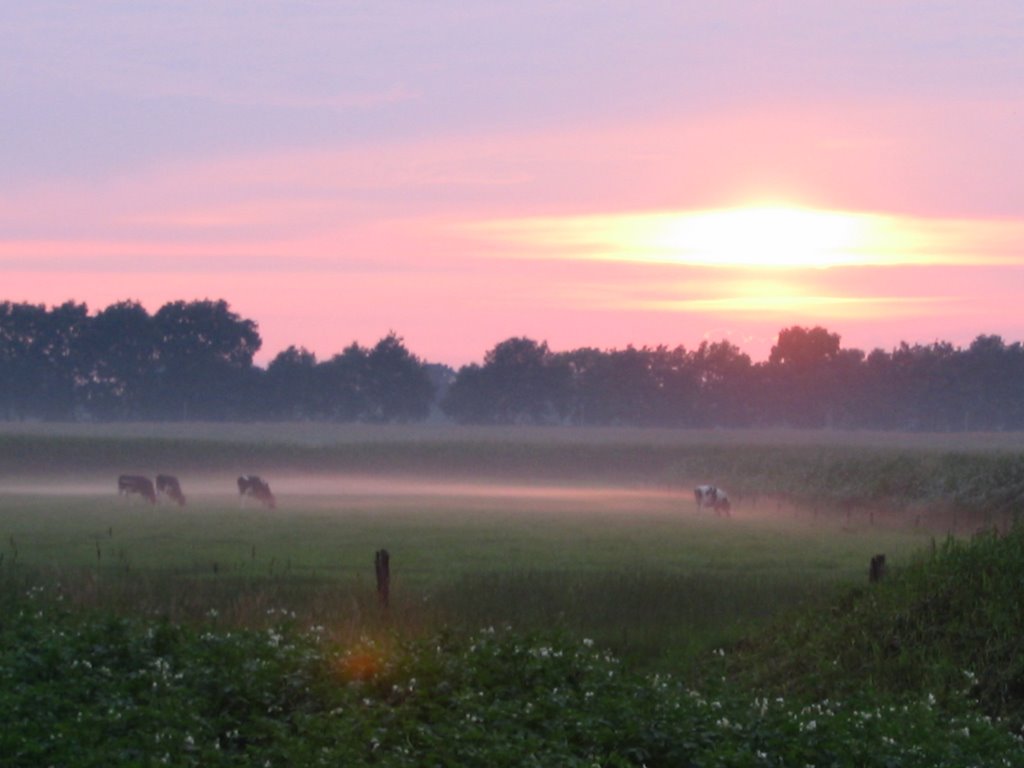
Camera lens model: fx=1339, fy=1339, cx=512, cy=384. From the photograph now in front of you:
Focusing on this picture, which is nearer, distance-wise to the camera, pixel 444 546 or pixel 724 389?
pixel 444 546

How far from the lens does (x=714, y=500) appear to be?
52.1 meters

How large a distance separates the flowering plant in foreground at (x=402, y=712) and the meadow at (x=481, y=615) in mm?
34

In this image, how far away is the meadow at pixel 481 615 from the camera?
11.4 meters

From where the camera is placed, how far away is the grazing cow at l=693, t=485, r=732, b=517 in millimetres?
51547

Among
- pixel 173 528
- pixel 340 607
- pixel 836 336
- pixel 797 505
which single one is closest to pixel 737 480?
pixel 797 505

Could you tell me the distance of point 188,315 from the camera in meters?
146

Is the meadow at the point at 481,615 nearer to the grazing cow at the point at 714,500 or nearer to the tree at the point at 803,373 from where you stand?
the grazing cow at the point at 714,500

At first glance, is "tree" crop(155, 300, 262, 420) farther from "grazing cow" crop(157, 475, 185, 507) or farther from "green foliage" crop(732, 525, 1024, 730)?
"green foliage" crop(732, 525, 1024, 730)

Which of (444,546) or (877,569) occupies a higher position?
(877,569)

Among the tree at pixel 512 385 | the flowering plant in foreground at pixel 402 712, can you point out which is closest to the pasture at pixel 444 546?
the flowering plant in foreground at pixel 402 712

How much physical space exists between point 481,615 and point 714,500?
3194cm

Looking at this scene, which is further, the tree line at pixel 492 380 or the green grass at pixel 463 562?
the tree line at pixel 492 380

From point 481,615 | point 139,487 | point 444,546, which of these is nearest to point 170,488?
point 139,487

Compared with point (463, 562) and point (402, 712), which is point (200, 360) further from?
point (402, 712)
